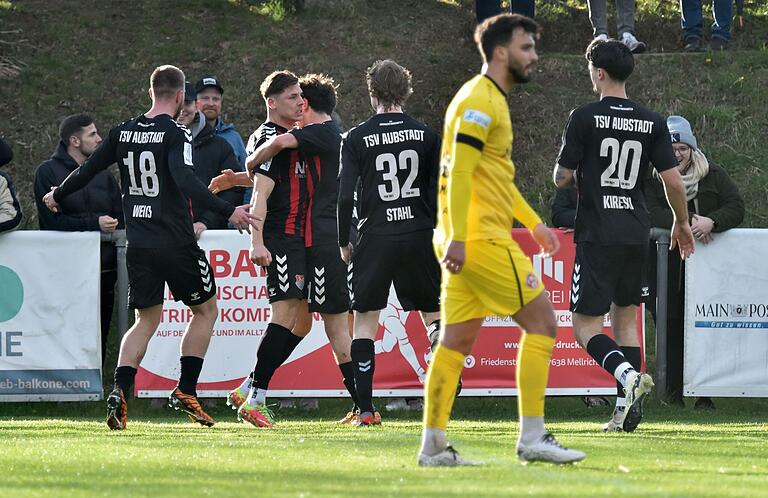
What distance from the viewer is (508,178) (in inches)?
287

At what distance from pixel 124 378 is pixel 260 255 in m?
1.29

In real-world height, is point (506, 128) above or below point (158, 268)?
above

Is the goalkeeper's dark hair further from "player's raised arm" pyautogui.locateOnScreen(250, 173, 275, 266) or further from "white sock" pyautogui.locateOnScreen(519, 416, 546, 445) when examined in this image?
"player's raised arm" pyautogui.locateOnScreen(250, 173, 275, 266)

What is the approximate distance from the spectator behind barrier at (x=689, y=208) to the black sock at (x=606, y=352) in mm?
2730

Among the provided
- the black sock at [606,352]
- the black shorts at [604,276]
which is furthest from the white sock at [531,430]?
the black shorts at [604,276]

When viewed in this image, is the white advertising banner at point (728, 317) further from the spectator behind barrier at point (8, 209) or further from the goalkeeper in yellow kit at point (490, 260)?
the spectator behind barrier at point (8, 209)

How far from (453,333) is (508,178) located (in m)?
0.83

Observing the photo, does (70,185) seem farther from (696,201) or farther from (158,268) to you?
(696,201)

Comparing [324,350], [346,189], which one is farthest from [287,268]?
[324,350]

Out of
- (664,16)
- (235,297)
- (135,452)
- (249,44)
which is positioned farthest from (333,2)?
(135,452)

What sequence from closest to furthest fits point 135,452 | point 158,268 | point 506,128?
point 506,128
point 135,452
point 158,268

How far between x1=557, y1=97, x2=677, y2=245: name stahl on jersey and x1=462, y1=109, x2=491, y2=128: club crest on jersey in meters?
2.81

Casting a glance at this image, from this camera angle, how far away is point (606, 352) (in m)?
9.60

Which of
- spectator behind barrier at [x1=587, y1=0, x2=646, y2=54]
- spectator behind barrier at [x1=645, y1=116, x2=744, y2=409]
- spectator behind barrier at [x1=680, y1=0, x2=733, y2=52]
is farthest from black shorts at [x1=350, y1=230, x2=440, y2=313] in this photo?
spectator behind barrier at [x1=680, y1=0, x2=733, y2=52]
